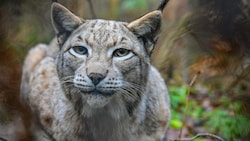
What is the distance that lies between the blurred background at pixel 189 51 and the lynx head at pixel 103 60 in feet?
1.02

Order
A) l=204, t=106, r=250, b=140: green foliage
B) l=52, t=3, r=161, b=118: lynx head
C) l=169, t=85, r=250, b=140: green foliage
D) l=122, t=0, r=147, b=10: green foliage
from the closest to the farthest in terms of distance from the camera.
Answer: l=52, t=3, r=161, b=118: lynx head, l=204, t=106, r=250, b=140: green foliage, l=169, t=85, r=250, b=140: green foliage, l=122, t=0, r=147, b=10: green foliage

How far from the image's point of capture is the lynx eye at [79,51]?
4.06m

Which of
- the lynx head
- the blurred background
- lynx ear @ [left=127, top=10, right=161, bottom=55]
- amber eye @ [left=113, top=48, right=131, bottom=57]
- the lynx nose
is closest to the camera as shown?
the blurred background

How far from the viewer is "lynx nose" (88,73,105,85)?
3.81 meters

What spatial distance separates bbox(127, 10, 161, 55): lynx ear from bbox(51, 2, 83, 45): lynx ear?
35cm

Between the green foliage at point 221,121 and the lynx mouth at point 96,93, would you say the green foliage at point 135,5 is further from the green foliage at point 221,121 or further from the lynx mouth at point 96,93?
the lynx mouth at point 96,93

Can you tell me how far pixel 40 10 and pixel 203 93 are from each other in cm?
287

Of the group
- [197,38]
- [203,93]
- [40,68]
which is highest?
[197,38]

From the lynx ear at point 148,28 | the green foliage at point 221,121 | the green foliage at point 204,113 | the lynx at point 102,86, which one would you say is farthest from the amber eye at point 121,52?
the green foliage at point 204,113

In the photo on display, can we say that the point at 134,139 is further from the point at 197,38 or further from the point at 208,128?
the point at 208,128

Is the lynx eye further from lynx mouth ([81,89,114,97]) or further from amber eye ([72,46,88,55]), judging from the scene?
lynx mouth ([81,89,114,97])

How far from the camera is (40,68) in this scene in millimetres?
5309

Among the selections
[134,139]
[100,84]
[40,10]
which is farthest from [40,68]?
[100,84]

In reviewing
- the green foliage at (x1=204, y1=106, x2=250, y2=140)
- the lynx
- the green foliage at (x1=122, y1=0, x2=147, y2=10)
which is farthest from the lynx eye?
the green foliage at (x1=122, y1=0, x2=147, y2=10)
